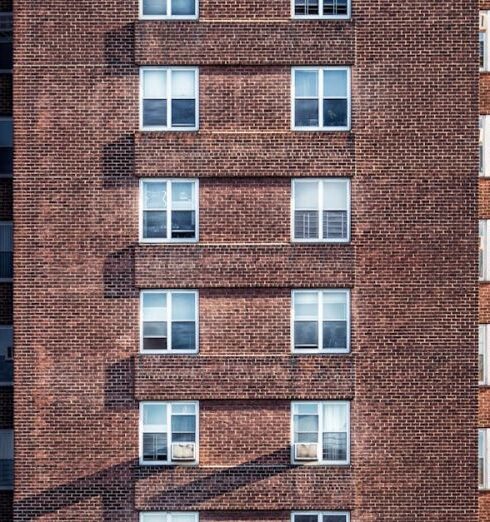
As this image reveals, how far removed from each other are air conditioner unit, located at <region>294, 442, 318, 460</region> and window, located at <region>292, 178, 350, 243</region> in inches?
185

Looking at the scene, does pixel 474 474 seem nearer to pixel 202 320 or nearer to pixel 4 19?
pixel 202 320

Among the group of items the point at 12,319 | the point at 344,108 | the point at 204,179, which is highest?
the point at 344,108

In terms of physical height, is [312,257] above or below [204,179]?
below

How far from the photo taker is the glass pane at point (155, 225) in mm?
17719

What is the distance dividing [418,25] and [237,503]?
38.5 feet

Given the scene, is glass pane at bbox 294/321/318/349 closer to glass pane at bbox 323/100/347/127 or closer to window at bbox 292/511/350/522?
window at bbox 292/511/350/522

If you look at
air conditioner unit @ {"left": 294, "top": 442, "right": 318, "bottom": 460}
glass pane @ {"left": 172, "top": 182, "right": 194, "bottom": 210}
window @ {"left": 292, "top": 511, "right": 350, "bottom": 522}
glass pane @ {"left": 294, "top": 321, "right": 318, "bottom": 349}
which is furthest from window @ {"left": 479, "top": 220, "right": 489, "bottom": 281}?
glass pane @ {"left": 172, "top": 182, "right": 194, "bottom": 210}

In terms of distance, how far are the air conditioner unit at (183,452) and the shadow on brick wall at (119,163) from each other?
6060 mm

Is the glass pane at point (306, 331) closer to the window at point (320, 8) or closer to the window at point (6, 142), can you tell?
the window at point (320, 8)

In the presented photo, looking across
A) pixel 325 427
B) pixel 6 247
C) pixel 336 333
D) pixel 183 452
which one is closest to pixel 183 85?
pixel 6 247

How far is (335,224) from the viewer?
698 inches

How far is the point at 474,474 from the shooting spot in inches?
690

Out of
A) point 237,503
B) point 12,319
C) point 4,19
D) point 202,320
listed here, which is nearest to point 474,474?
point 237,503

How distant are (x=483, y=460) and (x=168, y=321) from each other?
8951 mm
